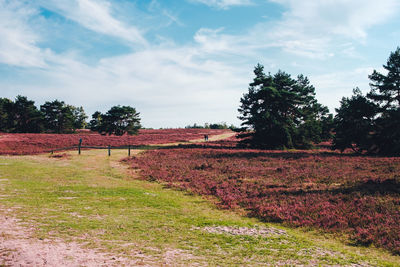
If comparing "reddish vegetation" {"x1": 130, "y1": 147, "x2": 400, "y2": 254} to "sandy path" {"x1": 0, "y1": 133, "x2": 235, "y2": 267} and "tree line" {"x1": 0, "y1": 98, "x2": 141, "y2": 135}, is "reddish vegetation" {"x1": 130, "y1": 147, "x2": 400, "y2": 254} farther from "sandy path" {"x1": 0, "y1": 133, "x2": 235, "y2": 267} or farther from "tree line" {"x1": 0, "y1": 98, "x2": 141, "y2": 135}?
"tree line" {"x1": 0, "y1": 98, "x2": 141, "y2": 135}

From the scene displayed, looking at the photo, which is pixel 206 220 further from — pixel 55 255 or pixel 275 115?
pixel 275 115

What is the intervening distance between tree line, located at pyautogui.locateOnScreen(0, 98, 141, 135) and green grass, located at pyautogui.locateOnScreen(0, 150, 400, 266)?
215 feet

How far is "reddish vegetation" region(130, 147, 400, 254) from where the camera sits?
28.9ft

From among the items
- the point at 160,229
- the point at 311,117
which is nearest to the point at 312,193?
the point at 160,229

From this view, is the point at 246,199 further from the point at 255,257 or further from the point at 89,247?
the point at 89,247

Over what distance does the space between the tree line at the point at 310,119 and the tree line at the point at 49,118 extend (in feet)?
145

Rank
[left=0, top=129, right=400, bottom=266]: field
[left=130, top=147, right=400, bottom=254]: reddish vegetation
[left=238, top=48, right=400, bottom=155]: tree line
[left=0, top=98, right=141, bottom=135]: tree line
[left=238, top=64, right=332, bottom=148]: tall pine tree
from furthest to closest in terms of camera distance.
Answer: [left=0, top=98, right=141, bottom=135]: tree line → [left=238, top=64, right=332, bottom=148]: tall pine tree → [left=238, top=48, right=400, bottom=155]: tree line → [left=130, top=147, right=400, bottom=254]: reddish vegetation → [left=0, top=129, right=400, bottom=266]: field

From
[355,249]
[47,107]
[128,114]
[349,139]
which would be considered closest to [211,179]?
[355,249]

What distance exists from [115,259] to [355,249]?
639 cm

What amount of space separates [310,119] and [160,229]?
43.8 m

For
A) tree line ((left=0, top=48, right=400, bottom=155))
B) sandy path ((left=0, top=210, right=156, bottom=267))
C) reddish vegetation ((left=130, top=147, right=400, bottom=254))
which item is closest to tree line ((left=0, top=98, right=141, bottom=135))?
tree line ((left=0, top=48, right=400, bottom=155))

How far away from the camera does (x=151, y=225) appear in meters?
8.02

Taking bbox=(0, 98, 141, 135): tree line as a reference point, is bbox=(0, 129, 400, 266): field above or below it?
below

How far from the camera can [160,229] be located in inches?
303
